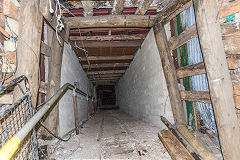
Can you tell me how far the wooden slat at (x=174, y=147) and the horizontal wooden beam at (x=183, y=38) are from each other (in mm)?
1706

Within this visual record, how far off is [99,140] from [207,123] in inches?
76.5

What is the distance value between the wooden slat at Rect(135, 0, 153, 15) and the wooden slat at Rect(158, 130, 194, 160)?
95.6 inches

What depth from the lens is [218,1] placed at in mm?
1872

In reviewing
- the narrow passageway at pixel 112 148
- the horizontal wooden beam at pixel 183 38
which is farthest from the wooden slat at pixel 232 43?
the narrow passageway at pixel 112 148

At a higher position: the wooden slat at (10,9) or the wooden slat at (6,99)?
the wooden slat at (10,9)

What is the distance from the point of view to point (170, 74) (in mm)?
2953

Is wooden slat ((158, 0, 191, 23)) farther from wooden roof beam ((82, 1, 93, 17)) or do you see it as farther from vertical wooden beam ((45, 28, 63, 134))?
vertical wooden beam ((45, 28, 63, 134))

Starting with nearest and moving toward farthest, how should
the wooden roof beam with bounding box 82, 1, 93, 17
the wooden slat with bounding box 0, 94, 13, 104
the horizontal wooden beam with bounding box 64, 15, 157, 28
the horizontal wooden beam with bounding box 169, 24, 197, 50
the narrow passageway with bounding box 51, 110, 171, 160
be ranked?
1. the wooden slat with bounding box 0, 94, 13, 104
2. the narrow passageway with bounding box 51, 110, 171, 160
3. the horizontal wooden beam with bounding box 169, 24, 197, 50
4. the wooden roof beam with bounding box 82, 1, 93, 17
5. the horizontal wooden beam with bounding box 64, 15, 157, 28

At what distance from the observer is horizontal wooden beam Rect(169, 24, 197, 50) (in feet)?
7.96

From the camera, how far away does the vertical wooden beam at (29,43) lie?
6.06 ft

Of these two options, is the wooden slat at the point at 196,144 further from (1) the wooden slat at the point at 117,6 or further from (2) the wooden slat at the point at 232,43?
(1) the wooden slat at the point at 117,6

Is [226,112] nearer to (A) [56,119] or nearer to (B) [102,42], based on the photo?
(A) [56,119]

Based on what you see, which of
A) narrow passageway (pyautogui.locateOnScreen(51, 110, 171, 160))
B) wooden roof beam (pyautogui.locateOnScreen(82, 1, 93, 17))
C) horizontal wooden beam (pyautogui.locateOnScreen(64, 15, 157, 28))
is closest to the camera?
narrow passageway (pyautogui.locateOnScreen(51, 110, 171, 160))

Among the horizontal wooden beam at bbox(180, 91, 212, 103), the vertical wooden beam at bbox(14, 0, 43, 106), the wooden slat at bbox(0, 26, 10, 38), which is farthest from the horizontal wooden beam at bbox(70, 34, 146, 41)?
the wooden slat at bbox(0, 26, 10, 38)
